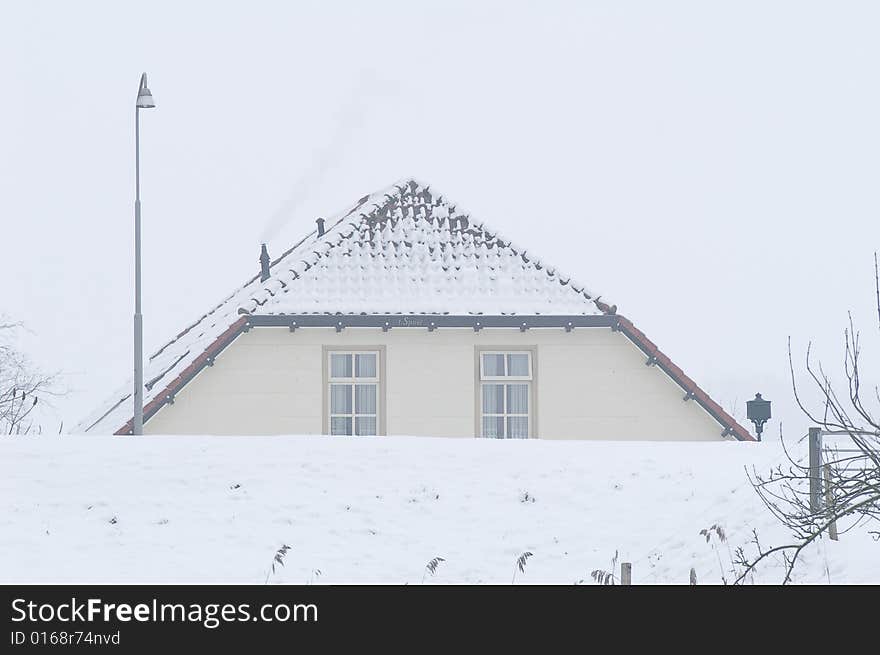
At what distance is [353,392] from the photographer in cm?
3012

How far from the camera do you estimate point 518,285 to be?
1225 inches

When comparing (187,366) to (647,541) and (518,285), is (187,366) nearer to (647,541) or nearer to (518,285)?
(518,285)

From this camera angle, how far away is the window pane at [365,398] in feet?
98.7

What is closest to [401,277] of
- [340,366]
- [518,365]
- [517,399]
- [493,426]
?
[340,366]

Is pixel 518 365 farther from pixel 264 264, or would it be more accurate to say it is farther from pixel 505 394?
pixel 264 264

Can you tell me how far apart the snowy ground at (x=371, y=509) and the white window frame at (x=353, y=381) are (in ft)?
16.2

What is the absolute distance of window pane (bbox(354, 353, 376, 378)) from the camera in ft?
98.9

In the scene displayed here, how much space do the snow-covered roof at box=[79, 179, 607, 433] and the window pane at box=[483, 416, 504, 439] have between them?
6.55 feet

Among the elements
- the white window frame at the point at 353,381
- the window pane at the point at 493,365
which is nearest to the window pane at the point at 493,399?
the window pane at the point at 493,365

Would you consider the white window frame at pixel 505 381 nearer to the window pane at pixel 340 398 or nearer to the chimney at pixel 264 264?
the window pane at pixel 340 398

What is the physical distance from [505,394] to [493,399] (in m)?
0.25

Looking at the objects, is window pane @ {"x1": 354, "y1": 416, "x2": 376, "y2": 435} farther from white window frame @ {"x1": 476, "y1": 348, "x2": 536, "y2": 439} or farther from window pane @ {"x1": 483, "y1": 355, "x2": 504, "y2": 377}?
window pane @ {"x1": 483, "y1": 355, "x2": 504, "y2": 377}

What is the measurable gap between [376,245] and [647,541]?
12.0 m
